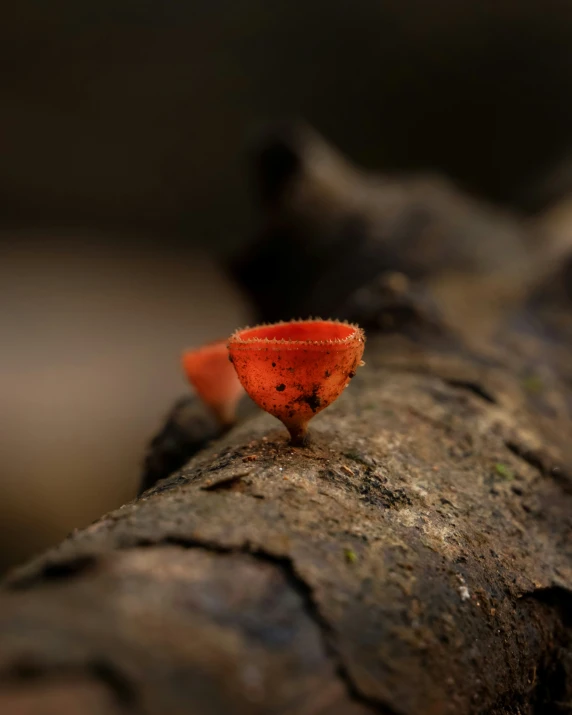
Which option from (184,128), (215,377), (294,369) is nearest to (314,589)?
(294,369)

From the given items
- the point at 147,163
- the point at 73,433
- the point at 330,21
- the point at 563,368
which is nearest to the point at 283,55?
the point at 330,21

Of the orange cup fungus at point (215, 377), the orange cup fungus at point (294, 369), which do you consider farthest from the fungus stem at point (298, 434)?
the orange cup fungus at point (215, 377)

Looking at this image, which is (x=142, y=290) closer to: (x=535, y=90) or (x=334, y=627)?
(x=535, y=90)

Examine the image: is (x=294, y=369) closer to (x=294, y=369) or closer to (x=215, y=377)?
(x=294, y=369)

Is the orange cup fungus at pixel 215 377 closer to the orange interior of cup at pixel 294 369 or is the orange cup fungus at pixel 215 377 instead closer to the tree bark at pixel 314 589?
the tree bark at pixel 314 589

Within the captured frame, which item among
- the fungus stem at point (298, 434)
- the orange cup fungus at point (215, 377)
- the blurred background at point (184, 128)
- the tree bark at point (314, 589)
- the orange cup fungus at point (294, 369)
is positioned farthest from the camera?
the blurred background at point (184, 128)

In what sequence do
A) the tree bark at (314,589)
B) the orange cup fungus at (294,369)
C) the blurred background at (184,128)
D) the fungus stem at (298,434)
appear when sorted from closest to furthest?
the tree bark at (314,589) < the orange cup fungus at (294,369) < the fungus stem at (298,434) < the blurred background at (184,128)
